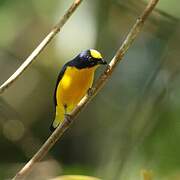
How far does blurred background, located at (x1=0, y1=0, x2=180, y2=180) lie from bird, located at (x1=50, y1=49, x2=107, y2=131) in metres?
0.09

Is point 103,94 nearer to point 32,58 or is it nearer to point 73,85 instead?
point 73,85

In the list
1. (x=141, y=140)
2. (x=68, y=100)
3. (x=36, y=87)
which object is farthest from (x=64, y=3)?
(x=36, y=87)

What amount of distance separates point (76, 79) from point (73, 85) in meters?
0.03

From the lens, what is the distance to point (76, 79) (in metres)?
2.16

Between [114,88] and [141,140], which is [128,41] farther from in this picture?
[114,88]

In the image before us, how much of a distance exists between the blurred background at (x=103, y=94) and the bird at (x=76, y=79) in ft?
0.31

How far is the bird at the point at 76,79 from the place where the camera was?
6.64 ft

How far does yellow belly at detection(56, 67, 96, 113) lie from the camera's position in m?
2.12

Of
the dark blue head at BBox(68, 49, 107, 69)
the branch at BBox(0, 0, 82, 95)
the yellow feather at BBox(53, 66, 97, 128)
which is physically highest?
the dark blue head at BBox(68, 49, 107, 69)

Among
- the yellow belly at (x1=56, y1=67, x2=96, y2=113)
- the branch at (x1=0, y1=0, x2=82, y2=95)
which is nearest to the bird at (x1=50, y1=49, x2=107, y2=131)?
the yellow belly at (x1=56, y1=67, x2=96, y2=113)

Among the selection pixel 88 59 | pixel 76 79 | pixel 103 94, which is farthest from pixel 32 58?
pixel 103 94

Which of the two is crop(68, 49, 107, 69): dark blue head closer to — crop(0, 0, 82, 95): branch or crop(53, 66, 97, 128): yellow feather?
crop(53, 66, 97, 128): yellow feather

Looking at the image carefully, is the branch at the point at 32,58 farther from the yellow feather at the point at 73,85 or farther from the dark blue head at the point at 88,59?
the yellow feather at the point at 73,85

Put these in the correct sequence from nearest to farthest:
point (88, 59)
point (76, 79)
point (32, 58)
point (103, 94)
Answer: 1. point (32, 58)
2. point (88, 59)
3. point (76, 79)
4. point (103, 94)
